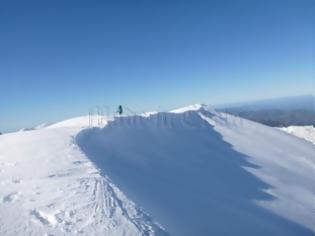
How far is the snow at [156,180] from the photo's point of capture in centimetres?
549

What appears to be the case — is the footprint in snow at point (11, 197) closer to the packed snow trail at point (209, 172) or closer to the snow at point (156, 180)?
the snow at point (156, 180)

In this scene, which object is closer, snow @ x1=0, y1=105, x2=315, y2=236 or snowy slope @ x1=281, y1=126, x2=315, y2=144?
snow @ x1=0, y1=105, x2=315, y2=236

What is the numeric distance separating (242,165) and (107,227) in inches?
592

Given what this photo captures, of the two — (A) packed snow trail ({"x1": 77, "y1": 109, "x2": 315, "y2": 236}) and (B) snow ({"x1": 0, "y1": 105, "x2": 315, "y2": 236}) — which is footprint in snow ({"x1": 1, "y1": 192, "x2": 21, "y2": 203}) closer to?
(B) snow ({"x1": 0, "y1": 105, "x2": 315, "y2": 236})

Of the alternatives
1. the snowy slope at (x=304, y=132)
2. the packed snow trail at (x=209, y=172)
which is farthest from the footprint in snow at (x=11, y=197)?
the snowy slope at (x=304, y=132)

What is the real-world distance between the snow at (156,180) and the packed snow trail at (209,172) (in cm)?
6

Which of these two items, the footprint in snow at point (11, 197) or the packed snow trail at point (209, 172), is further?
the packed snow trail at point (209, 172)

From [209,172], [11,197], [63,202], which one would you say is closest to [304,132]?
[209,172]

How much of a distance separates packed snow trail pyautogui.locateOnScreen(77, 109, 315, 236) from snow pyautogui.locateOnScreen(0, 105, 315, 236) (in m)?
0.06

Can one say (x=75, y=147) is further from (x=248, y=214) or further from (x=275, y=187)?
(x=275, y=187)

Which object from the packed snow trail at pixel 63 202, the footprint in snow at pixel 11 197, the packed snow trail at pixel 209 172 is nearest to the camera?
the packed snow trail at pixel 63 202

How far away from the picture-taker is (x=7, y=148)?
11125 mm

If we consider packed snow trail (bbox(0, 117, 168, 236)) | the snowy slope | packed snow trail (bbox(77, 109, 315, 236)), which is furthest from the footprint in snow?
the snowy slope

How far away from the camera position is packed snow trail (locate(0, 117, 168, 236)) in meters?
4.93
